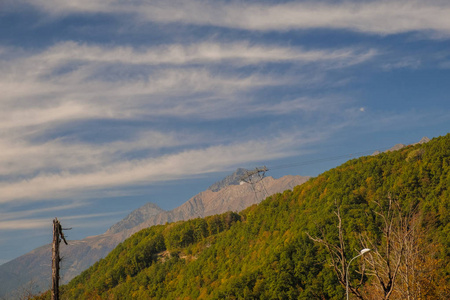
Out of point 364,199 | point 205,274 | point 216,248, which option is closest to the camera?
point 364,199

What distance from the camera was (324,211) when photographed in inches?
5217

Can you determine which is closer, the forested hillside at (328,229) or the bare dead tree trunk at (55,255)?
the bare dead tree trunk at (55,255)

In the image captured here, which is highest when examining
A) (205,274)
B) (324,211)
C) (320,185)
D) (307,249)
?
(320,185)

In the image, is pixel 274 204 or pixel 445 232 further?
pixel 274 204

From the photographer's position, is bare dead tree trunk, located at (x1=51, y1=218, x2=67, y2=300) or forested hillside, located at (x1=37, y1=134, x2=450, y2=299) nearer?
bare dead tree trunk, located at (x1=51, y1=218, x2=67, y2=300)

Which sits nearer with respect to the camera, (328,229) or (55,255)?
(55,255)

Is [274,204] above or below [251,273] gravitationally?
above

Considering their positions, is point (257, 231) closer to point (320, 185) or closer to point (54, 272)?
point (320, 185)

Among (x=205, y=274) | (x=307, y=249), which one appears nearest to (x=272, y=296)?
(x=307, y=249)

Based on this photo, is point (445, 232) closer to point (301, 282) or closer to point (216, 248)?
point (301, 282)

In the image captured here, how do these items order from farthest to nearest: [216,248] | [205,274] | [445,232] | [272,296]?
1. [216,248]
2. [205,274]
3. [272,296]
4. [445,232]

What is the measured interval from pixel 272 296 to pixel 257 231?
6845 centimetres

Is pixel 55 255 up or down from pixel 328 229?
up

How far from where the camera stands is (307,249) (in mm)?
119188
